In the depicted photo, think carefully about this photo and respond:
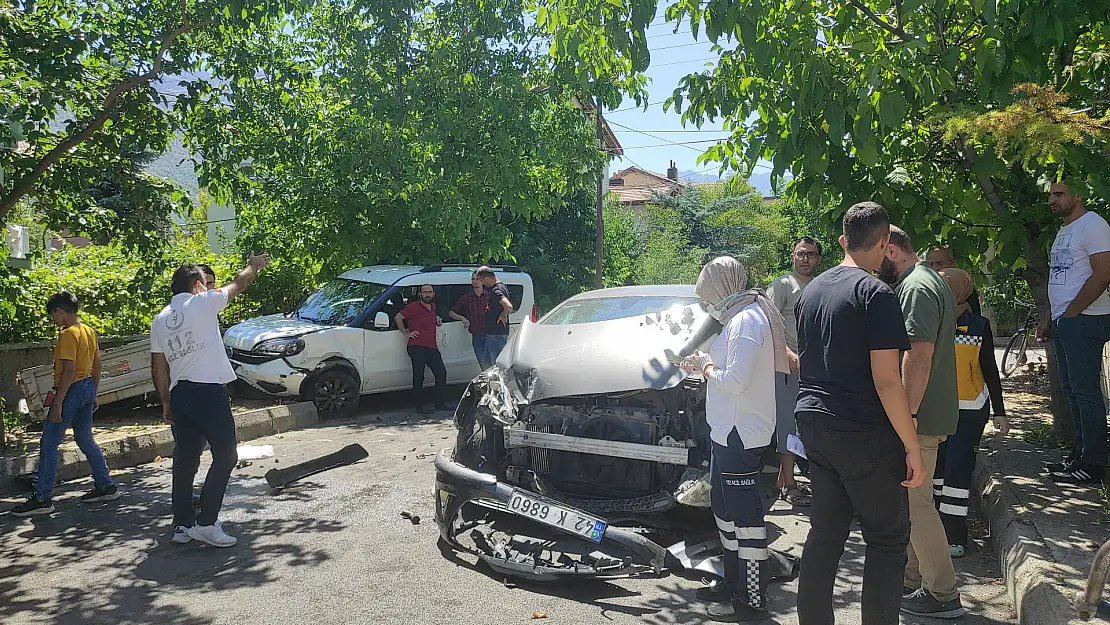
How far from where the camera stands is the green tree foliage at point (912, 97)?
5723mm

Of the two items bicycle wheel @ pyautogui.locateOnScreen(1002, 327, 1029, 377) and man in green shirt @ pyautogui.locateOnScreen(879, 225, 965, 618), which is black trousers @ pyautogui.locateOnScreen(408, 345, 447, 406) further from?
man in green shirt @ pyautogui.locateOnScreen(879, 225, 965, 618)

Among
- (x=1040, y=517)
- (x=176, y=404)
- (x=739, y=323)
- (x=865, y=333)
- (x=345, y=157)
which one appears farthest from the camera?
(x=345, y=157)

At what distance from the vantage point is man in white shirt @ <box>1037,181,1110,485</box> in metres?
5.91

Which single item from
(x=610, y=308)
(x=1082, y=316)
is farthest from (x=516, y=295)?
(x=1082, y=316)

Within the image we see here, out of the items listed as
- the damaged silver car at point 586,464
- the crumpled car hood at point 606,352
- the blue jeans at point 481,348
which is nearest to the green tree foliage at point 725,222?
the blue jeans at point 481,348

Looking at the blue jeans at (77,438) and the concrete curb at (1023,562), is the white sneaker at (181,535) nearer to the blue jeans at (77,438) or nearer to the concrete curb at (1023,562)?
the blue jeans at (77,438)

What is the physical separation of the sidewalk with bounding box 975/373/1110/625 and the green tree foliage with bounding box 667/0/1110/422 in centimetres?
130

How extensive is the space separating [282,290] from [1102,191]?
11.6 m

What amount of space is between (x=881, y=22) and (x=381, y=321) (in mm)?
6920

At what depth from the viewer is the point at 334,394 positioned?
11.0 meters

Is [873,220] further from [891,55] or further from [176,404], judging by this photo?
[176,404]

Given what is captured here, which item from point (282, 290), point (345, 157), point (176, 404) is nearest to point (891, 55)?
point (176, 404)

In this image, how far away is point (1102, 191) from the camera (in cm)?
642

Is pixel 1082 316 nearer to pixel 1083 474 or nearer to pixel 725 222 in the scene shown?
pixel 1083 474
